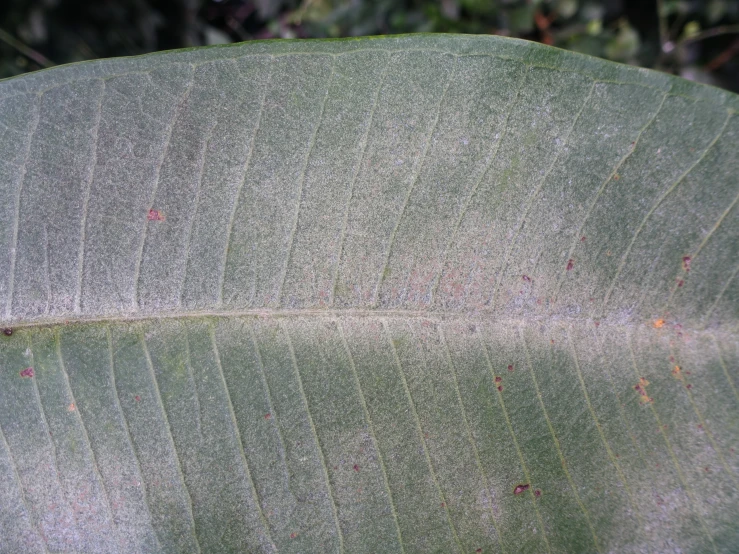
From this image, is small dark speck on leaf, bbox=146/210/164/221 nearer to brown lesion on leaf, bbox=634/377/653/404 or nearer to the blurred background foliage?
brown lesion on leaf, bbox=634/377/653/404

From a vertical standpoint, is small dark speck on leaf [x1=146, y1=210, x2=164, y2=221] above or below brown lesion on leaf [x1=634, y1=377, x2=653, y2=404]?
above

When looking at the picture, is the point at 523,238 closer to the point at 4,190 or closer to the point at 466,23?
the point at 4,190

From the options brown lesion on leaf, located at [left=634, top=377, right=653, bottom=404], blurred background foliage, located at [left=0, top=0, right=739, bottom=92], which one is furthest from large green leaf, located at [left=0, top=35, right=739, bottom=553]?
blurred background foliage, located at [left=0, top=0, right=739, bottom=92]

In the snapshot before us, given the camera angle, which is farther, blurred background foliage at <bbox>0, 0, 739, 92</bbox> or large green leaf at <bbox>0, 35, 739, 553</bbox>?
blurred background foliage at <bbox>0, 0, 739, 92</bbox>

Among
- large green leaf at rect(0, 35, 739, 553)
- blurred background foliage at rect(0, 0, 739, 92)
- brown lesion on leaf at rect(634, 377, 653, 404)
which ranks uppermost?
blurred background foliage at rect(0, 0, 739, 92)

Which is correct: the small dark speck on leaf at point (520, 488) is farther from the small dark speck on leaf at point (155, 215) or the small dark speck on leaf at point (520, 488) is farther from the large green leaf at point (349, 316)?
the small dark speck on leaf at point (155, 215)

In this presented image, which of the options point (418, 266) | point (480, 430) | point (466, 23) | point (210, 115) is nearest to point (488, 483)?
point (480, 430)

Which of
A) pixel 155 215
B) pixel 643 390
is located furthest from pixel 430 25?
pixel 643 390
